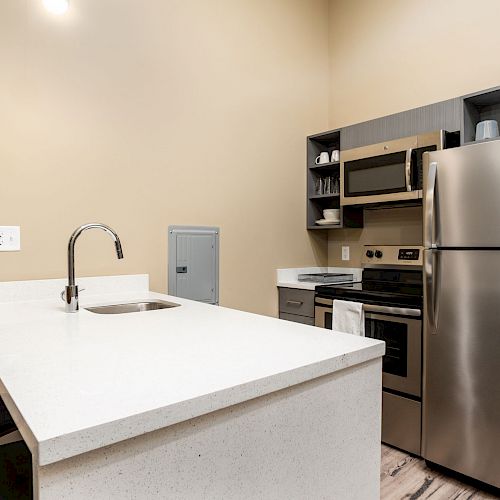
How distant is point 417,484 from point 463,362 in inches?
24.5

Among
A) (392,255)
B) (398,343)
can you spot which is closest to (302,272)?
(392,255)

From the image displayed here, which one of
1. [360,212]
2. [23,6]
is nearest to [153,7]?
[23,6]

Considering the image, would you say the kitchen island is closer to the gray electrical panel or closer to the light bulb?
the gray electrical panel

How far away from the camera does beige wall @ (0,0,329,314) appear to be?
1.94 m

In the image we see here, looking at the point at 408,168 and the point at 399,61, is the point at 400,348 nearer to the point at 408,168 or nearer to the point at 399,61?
the point at 408,168

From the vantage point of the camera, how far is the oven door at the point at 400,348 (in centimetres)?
218

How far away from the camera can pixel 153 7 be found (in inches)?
92.4

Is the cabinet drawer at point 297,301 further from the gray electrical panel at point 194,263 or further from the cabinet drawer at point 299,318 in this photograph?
the gray electrical panel at point 194,263

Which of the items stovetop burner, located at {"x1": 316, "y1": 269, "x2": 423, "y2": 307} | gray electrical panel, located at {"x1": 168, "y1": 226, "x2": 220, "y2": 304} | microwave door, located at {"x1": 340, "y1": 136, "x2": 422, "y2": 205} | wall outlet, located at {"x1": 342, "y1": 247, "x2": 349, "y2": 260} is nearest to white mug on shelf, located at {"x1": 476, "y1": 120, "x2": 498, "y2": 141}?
microwave door, located at {"x1": 340, "y1": 136, "x2": 422, "y2": 205}

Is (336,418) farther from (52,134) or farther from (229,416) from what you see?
(52,134)

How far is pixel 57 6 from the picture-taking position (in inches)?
78.7

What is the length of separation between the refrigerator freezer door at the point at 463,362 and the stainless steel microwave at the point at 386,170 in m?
0.64

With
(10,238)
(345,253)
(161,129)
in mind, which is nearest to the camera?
(10,238)

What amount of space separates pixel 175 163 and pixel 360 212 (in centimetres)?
144
